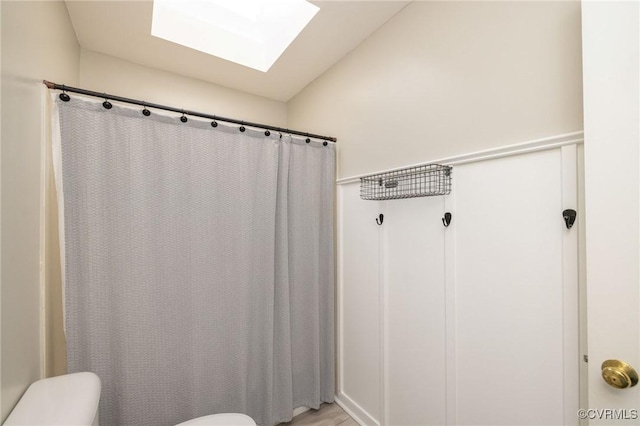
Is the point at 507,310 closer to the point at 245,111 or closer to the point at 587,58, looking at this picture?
the point at 587,58

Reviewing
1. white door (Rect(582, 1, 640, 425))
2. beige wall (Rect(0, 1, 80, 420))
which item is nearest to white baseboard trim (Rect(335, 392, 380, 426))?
white door (Rect(582, 1, 640, 425))

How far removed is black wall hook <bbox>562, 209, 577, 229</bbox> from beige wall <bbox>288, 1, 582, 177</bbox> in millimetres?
285

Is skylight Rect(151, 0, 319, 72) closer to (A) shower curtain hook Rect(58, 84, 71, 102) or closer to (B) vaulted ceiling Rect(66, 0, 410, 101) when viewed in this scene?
(B) vaulted ceiling Rect(66, 0, 410, 101)

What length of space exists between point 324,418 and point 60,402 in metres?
1.55

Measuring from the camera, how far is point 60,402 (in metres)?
0.88

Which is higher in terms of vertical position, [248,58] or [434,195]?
[248,58]

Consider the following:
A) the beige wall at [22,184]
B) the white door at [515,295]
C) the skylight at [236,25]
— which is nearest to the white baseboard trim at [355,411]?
the white door at [515,295]

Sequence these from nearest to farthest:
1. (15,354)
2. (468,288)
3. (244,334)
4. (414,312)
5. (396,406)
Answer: (15,354), (468,288), (414,312), (396,406), (244,334)

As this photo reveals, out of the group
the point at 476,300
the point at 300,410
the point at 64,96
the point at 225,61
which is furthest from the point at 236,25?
the point at 300,410

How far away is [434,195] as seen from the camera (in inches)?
52.1

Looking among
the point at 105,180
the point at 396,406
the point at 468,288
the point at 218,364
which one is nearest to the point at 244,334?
the point at 218,364

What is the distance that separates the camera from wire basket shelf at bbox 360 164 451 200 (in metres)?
1.30

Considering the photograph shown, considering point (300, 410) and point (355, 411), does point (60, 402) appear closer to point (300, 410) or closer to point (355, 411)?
point (300, 410)

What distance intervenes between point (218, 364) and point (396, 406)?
3.53 feet
